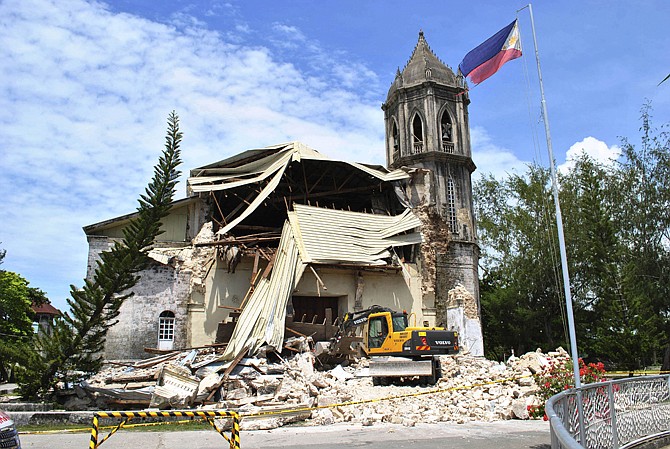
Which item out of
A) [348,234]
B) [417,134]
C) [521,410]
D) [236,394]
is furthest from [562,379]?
[417,134]

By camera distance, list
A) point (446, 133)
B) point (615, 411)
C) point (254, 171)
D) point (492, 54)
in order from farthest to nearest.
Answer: point (446, 133)
point (254, 171)
point (492, 54)
point (615, 411)

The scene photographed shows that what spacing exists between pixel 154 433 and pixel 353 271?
15862mm

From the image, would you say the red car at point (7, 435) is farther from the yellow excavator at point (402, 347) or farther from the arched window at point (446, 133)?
the arched window at point (446, 133)

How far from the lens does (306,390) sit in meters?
15.7

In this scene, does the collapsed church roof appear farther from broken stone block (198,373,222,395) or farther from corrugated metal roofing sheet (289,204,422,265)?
broken stone block (198,373,222,395)

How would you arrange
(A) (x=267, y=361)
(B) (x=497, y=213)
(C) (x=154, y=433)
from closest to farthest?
1. (C) (x=154, y=433)
2. (A) (x=267, y=361)
3. (B) (x=497, y=213)

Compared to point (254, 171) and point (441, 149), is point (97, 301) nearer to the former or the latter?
point (254, 171)

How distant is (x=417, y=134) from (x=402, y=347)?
76.1ft

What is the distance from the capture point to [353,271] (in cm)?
2609

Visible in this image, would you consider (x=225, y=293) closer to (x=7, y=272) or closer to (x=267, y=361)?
(x=267, y=361)

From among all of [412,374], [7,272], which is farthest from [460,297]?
[7,272]

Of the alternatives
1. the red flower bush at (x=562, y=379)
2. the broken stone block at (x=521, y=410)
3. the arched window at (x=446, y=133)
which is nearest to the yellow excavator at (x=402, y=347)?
the broken stone block at (x=521, y=410)

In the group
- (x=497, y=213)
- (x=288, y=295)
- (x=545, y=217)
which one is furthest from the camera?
(x=497, y=213)

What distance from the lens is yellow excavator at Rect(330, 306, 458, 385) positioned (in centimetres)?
1717
